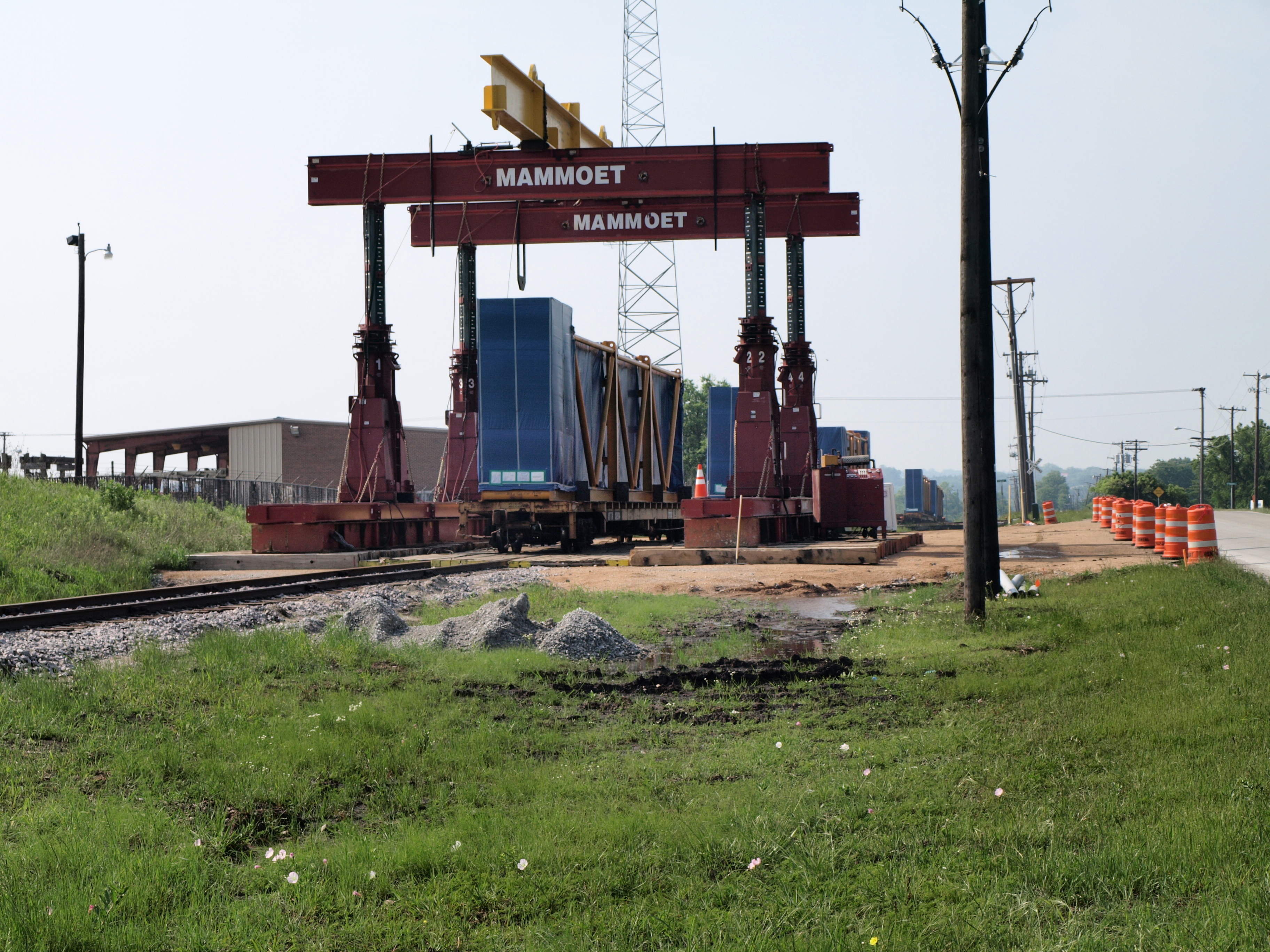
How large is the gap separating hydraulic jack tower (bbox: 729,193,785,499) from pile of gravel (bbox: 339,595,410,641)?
13.7m

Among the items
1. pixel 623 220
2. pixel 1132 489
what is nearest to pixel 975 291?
pixel 623 220

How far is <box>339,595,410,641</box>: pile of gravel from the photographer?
963 cm

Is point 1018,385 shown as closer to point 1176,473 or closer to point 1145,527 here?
point 1145,527

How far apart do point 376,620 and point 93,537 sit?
34.9 feet

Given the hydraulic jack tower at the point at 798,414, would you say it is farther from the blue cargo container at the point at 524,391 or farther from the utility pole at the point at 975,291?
the utility pole at the point at 975,291

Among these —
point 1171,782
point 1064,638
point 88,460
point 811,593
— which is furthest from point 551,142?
point 88,460

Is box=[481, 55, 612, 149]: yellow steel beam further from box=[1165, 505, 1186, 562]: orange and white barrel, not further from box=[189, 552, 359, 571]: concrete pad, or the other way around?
box=[1165, 505, 1186, 562]: orange and white barrel

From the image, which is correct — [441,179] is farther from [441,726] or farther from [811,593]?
[441,726]

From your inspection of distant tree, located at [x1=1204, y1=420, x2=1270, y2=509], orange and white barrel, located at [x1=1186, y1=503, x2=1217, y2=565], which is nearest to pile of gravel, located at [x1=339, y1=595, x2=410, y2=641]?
orange and white barrel, located at [x1=1186, y1=503, x2=1217, y2=565]

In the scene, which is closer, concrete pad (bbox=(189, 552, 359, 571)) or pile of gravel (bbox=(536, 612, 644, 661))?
Answer: pile of gravel (bbox=(536, 612, 644, 661))

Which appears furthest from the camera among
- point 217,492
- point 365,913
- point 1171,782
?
point 217,492

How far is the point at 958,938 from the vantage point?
3139mm

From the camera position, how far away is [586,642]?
29.2ft

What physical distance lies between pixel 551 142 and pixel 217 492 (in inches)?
734
